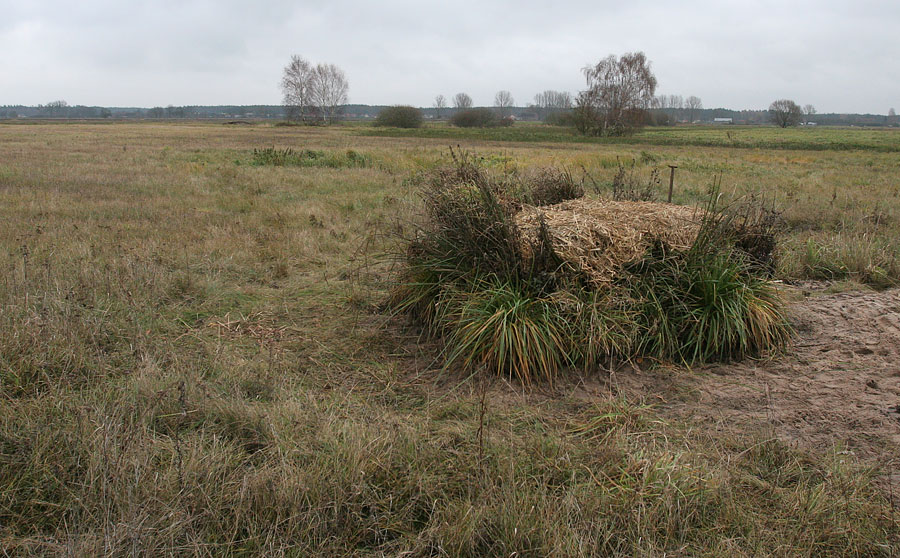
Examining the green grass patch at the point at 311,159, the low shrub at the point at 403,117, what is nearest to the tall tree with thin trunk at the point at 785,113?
the low shrub at the point at 403,117

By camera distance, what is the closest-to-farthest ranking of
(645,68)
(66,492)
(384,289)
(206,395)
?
(66,492), (206,395), (384,289), (645,68)

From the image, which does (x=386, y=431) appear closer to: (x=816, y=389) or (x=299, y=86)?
(x=816, y=389)

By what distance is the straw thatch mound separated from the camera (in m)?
4.29

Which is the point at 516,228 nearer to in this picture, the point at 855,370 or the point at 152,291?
the point at 855,370

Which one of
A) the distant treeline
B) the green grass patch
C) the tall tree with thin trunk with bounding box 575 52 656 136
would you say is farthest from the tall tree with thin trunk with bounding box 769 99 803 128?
the green grass patch

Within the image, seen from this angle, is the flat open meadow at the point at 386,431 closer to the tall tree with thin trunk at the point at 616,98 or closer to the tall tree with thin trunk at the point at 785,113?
the tall tree with thin trunk at the point at 616,98

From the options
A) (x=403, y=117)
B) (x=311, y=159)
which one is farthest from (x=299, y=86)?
(x=311, y=159)

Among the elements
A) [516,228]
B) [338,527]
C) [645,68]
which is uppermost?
[645,68]

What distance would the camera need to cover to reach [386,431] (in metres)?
3.00

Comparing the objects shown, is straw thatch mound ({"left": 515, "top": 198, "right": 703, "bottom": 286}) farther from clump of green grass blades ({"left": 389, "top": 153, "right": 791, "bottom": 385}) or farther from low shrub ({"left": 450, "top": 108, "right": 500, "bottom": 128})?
low shrub ({"left": 450, "top": 108, "right": 500, "bottom": 128})

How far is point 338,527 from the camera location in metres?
2.39

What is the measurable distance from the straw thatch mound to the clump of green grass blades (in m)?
0.09

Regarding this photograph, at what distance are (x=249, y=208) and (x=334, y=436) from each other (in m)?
8.77

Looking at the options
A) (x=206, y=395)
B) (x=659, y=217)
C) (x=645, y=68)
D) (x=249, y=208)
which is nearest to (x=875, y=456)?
(x=659, y=217)
